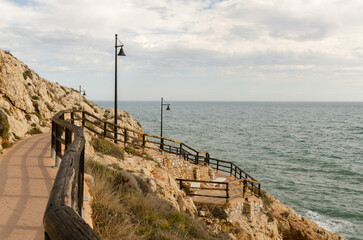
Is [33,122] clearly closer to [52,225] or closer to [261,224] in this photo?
[261,224]

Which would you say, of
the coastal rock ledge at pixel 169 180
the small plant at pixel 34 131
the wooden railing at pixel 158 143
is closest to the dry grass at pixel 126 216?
the coastal rock ledge at pixel 169 180

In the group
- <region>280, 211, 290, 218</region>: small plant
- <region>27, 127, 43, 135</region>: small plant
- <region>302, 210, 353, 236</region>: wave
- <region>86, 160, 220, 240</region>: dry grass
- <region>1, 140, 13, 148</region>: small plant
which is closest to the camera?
<region>86, 160, 220, 240</region>: dry grass

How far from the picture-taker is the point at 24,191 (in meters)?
5.26

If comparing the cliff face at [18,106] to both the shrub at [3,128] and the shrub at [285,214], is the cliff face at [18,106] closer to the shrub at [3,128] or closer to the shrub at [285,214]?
the shrub at [3,128]

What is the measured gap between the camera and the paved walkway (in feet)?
12.6

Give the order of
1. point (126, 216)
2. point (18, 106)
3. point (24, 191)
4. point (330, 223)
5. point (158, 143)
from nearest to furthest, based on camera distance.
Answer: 1. point (24, 191)
2. point (126, 216)
3. point (18, 106)
4. point (158, 143)
5. point (330, 223)

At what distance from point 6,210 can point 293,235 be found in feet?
53.6

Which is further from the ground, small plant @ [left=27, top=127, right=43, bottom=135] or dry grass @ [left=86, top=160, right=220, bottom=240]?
small plant @ [left=27, top=127, right=43, bottom=135]

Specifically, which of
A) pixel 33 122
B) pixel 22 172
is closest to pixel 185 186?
pixel 33 122

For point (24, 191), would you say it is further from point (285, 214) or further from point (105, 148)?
point (285, 214)

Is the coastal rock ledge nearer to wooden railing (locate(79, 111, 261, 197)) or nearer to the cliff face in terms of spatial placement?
the cliff face

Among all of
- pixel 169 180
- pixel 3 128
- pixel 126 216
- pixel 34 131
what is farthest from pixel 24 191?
pixel 34 131

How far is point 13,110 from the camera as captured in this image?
1413 centimetres

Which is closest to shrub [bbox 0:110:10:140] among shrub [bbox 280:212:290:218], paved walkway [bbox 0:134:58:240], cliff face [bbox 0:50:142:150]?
cliff face [bbox 0:50:142:150]
